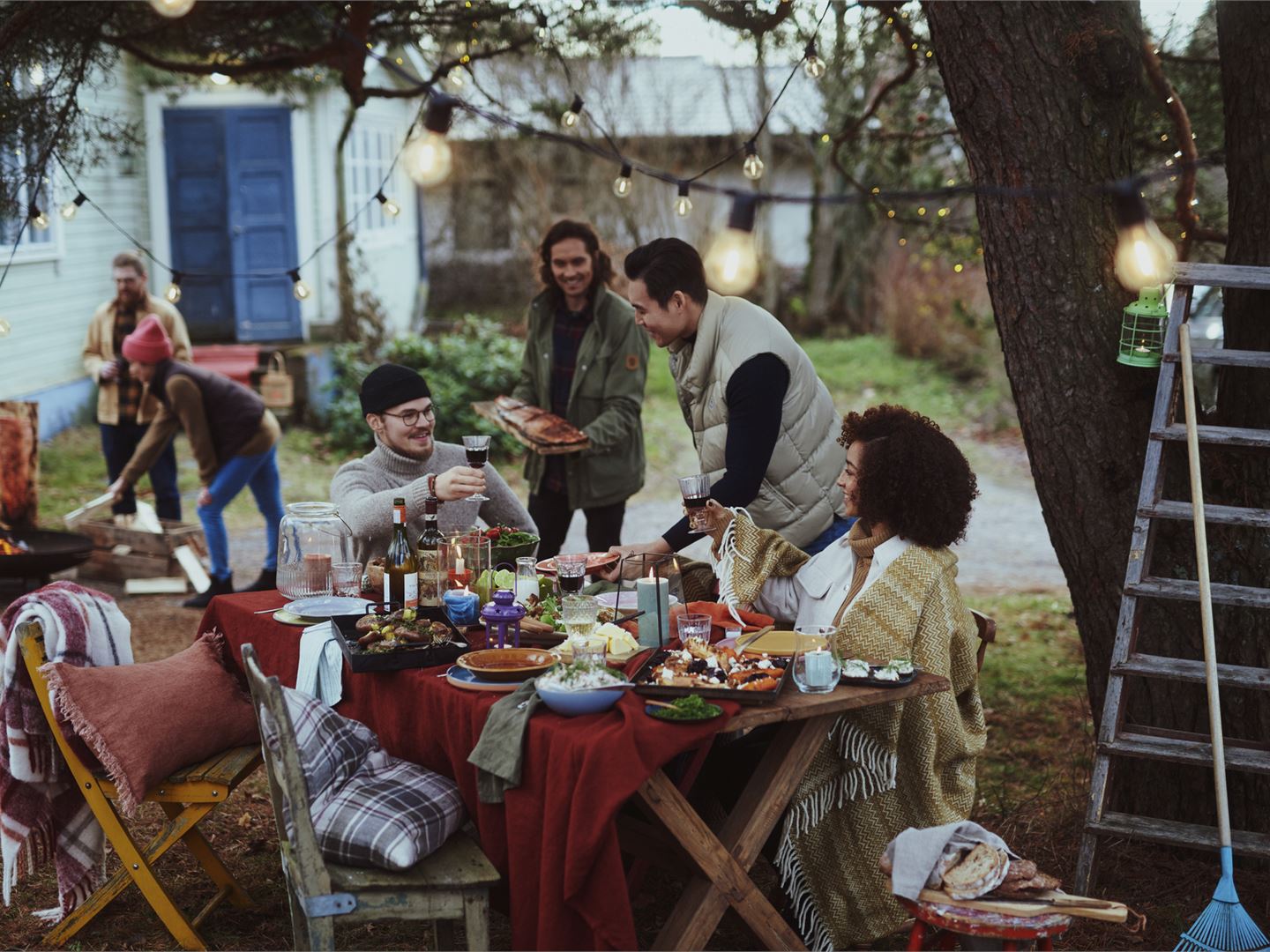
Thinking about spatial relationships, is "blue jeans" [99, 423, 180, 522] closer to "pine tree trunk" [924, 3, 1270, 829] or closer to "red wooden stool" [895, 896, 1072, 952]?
"pine tree trunk" [924, 3, 1270, 829]

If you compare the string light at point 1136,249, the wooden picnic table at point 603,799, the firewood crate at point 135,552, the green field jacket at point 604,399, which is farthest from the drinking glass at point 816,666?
the firewood crate at point 135,552

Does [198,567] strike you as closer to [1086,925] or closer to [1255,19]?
[1086,925]

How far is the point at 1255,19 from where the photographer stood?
4.29 metres

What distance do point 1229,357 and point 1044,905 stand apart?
193 centimetres

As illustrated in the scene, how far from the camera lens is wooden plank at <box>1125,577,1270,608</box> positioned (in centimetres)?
392

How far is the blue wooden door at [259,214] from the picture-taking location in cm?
1402

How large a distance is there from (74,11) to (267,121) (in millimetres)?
8344

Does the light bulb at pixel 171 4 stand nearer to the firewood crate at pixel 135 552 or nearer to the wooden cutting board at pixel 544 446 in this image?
the wooden cutting board at pixel 544 446

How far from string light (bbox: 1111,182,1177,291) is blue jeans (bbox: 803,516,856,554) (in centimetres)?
121

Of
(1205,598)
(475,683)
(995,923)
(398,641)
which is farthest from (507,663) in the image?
(1205,598)

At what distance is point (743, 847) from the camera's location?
3340 millimetres

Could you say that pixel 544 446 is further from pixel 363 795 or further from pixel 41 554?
pixel 41 554

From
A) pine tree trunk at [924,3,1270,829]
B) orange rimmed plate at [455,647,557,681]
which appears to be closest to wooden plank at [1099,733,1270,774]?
pine tree trunk at [924,3,1270,829]

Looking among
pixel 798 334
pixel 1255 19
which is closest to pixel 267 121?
pixel 798 334
